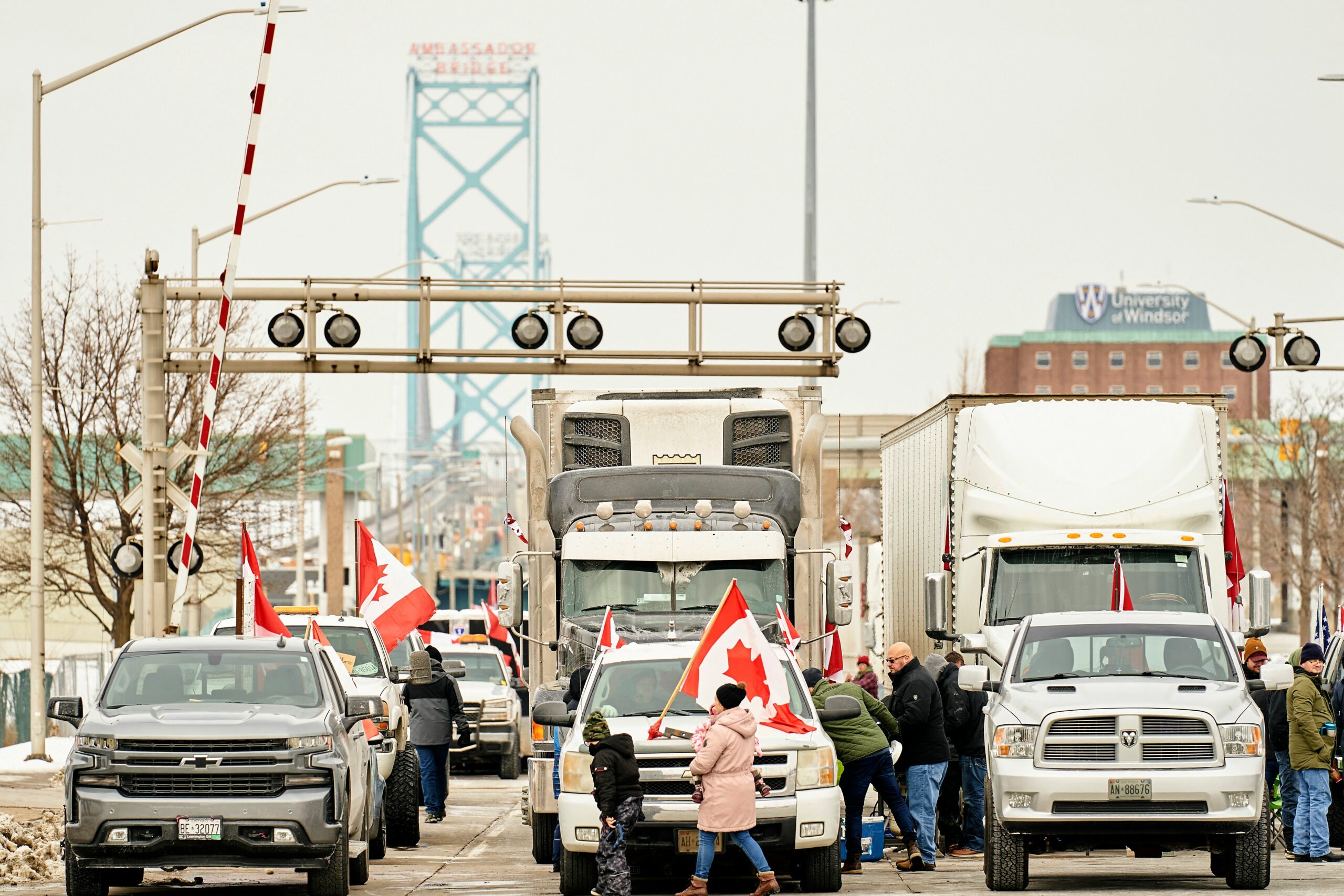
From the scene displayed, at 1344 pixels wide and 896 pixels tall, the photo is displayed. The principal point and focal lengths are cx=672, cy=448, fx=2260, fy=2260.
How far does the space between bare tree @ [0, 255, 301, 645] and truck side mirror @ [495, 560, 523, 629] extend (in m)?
17.7

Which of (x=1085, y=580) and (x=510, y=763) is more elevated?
(x=1085, y=580)

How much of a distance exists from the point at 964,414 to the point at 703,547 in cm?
390

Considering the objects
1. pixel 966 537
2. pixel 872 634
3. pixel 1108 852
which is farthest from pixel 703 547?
pixel 872 634

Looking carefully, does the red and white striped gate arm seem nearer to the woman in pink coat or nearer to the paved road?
the paved road

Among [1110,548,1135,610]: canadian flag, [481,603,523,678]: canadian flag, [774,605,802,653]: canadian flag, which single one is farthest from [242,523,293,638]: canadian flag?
[481,603,523,678]: canadian flag

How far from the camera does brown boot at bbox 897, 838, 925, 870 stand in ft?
59.2

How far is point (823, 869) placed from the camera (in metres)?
15.6

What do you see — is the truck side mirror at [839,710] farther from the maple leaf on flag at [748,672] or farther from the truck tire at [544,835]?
the truck tire at [544,835]

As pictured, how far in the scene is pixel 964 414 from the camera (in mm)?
23359

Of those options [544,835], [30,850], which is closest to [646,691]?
[544,835]

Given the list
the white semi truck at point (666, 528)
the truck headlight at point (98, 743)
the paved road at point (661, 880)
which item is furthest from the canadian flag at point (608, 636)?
the truck headlight at point (98, 743)

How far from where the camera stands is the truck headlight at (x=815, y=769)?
15344mm

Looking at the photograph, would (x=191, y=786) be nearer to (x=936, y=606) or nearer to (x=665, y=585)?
(x=665, y=585)

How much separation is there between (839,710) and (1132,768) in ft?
6.88
